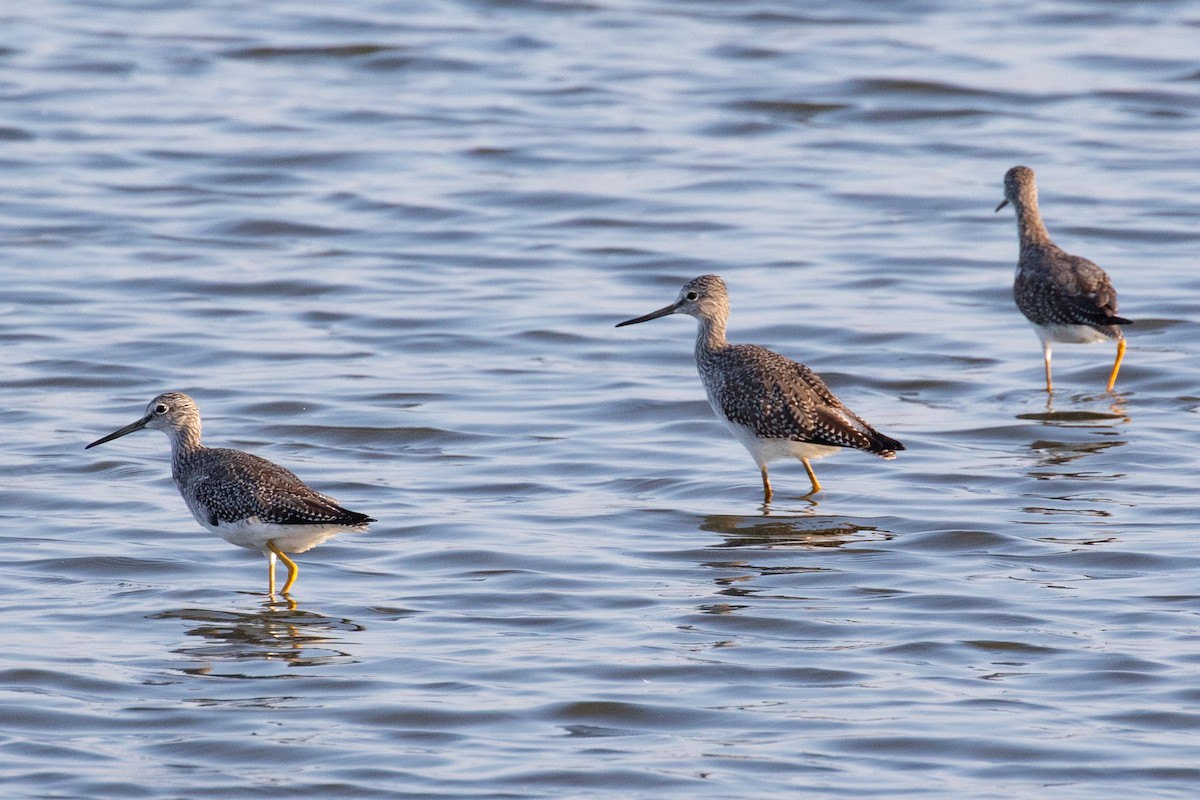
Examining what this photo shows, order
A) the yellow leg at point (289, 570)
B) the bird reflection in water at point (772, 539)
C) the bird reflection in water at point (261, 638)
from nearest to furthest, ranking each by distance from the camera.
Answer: the bird reflection in water at point (261, 638) → the yellow leg at point (289, 570) → the bird reflection in water at point (772, 539)

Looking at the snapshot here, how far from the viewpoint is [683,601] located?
9.77m

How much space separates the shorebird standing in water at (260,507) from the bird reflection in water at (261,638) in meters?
0.35

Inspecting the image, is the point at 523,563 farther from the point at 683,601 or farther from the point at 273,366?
the point at 273,366

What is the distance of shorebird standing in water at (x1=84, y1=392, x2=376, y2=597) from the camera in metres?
9.78

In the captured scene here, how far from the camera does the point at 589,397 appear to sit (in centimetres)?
1421

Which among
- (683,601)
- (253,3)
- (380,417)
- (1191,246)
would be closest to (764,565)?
(683,601)

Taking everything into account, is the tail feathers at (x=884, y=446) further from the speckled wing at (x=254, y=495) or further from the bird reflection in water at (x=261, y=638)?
the bird reflection in water at (x=261, y=638)

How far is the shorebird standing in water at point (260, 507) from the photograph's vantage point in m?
9.78

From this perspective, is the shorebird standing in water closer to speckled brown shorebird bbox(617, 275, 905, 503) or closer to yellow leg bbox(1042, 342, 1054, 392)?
speckled brown shorebird bbox(617, 275, 905, 503)

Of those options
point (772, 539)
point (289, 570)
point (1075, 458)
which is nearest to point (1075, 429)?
point (1075, 458)

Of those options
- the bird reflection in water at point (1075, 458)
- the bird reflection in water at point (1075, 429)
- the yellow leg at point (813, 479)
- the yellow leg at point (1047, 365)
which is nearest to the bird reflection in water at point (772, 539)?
the yellow leg at point (813, 479)

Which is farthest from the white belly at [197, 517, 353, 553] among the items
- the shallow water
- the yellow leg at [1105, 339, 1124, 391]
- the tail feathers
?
the yellow leg at [1105, 339, 1124, 391]

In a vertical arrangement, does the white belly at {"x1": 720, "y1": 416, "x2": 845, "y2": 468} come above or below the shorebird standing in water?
below

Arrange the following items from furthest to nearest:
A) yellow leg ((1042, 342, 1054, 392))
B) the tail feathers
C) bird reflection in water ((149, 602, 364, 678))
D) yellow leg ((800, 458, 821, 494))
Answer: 1. yellow leg ((1042, 342, 1054, 392))
2. yellow leg ((800, 458, 821, 494))
3. the tail feathers
4. bird reflection in water ((149, 602, 364, 678))
